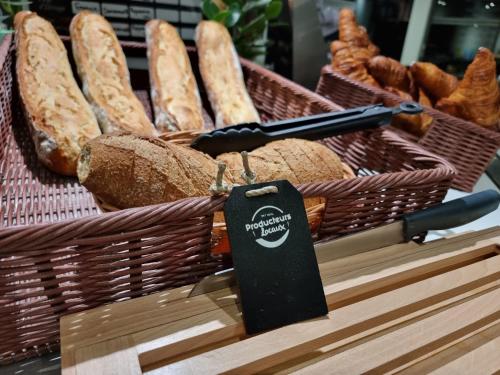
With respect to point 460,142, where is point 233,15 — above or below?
above

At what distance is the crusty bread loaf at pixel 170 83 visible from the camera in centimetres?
125

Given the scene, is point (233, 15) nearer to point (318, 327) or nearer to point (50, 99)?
point (50, 99)

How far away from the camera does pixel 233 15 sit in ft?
5.66

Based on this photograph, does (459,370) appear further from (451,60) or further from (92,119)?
(451,60)

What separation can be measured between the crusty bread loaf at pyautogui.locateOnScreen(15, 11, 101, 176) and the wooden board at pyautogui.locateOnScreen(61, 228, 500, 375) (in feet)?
1.82

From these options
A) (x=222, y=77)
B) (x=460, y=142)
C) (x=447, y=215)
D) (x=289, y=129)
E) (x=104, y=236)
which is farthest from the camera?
(x=222, y=77)

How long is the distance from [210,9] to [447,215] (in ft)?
4.46

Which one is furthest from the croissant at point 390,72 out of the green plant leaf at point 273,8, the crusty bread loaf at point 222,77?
the crusty bread loaf at point 222,77

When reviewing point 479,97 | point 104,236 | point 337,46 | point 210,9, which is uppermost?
point 210,9

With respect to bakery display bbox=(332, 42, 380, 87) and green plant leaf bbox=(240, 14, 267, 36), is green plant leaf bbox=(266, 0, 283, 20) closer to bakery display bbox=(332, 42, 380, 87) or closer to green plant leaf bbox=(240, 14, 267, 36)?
green plant leaf bbox=(240, 14, 267, 36)

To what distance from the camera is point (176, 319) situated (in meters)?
0.61

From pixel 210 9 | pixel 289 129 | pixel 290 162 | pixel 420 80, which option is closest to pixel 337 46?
pixel 420 80

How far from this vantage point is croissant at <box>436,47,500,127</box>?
1.46 m

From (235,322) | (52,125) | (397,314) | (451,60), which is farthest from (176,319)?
(451,60)
